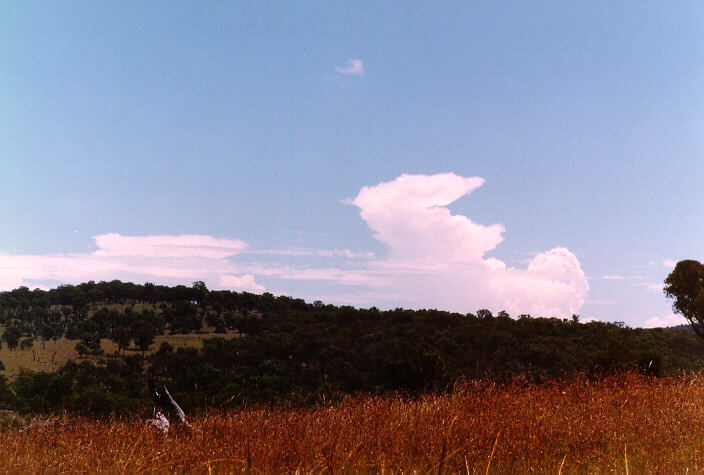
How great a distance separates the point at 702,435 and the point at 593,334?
54.3 meters

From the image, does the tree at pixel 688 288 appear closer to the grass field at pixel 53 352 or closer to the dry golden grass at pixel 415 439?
the dry golden grass at pixel 415 439

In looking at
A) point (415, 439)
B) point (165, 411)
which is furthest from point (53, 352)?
point (415, 439)

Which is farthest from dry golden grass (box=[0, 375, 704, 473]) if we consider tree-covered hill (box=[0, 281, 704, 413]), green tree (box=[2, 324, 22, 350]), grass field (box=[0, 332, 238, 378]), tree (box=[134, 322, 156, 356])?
green tree (box=[2, 324, 22, 350])

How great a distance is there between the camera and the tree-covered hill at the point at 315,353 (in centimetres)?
3962

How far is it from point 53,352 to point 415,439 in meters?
92.0

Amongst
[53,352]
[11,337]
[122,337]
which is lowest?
[53,352]

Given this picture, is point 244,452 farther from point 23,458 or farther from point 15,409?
point 15,409

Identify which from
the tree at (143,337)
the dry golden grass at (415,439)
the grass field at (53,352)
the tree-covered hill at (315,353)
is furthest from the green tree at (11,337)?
the dry golden grass at (415,439)

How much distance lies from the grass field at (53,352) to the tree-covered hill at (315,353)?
174 cm

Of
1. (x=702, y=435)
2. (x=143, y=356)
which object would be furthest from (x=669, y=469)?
(x=143, y=356)

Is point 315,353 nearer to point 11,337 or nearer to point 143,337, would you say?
point 143,337

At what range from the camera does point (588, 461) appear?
19.3ft

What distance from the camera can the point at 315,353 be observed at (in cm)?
6050

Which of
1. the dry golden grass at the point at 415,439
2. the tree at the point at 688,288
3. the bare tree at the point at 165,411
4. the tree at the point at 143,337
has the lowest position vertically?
the tree at the point at 143,337
